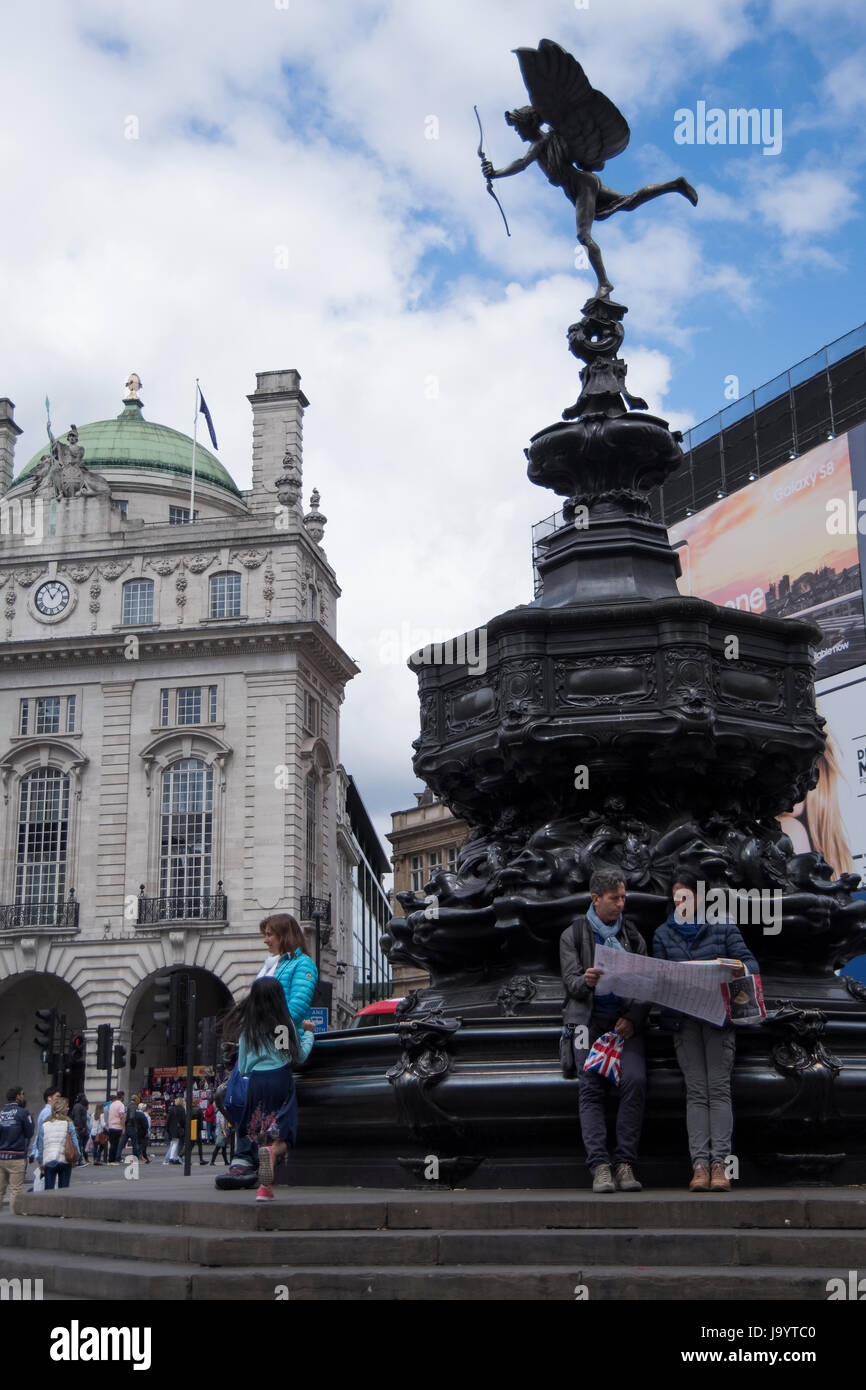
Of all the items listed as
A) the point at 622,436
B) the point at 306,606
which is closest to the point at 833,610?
the point at 306,606

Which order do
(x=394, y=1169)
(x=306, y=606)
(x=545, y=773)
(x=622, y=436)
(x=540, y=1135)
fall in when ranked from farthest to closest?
(x=306, y=606) → (x=622, y=436) → (x=545, y=773) → (x=394, y=1169) → (x=540, y=1135)

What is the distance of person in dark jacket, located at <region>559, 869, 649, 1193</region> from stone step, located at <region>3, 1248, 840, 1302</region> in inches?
48.6

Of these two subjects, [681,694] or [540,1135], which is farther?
[681,694]

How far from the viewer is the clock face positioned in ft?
157

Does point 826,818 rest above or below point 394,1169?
above

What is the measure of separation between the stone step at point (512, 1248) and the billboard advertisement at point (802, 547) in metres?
27.0

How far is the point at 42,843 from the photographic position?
153 feet

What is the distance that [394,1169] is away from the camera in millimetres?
7336

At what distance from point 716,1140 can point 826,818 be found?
2703cm

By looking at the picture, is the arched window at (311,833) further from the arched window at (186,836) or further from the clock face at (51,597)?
the clock face at (51,597)

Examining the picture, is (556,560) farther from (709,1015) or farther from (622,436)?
(709,1015)

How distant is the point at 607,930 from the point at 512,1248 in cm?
190

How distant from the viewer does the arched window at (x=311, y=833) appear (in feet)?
154

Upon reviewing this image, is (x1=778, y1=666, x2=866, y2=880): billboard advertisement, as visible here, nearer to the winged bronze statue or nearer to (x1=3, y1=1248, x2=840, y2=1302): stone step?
the winged bronze statue
